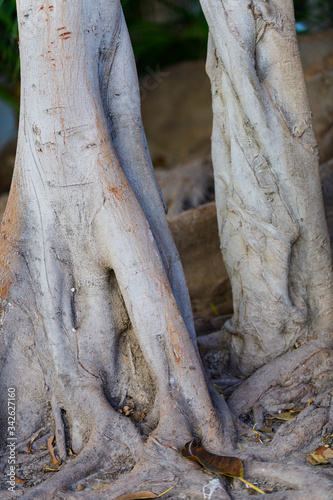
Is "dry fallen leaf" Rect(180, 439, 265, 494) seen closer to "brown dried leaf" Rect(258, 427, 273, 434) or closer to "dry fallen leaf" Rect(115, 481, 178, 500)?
"dry fallen leaf" Rect(115, 481, 178, 500)

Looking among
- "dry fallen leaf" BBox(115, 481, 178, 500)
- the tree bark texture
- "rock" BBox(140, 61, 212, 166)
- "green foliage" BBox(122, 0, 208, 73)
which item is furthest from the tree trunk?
"rock" BBox(140, 61, 212, 166)

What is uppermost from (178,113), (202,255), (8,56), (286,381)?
(8,56)

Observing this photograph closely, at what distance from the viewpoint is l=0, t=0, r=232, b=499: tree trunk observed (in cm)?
261

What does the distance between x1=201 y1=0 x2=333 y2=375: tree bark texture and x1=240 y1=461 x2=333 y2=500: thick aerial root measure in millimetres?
934

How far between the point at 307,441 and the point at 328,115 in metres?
4.00

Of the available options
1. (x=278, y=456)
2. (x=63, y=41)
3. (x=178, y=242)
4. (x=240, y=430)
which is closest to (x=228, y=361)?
(x=240, y=430)

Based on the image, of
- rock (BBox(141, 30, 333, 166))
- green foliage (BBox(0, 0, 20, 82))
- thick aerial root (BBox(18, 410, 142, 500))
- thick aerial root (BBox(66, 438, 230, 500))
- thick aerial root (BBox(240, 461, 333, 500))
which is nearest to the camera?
thick aerial root (BBox(240, 461, 333, 500))

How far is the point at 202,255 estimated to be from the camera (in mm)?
4871

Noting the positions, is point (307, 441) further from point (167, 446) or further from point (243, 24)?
point (243, 24)

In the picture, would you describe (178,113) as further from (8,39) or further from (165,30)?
(8,39)

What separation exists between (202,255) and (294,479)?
8.91 ft

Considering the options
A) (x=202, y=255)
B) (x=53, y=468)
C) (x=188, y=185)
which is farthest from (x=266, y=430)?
(x=188, y=185)

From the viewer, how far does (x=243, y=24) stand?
2.97 metres

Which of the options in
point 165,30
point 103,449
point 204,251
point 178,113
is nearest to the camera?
point 103,449
